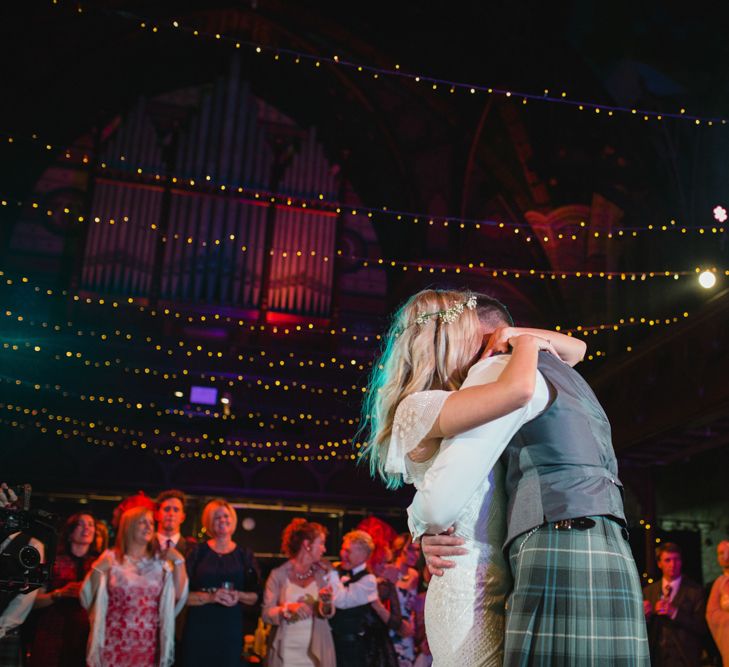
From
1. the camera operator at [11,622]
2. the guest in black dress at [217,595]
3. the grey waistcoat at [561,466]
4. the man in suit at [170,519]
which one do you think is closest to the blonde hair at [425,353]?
the grey waistcoat at [561,466]

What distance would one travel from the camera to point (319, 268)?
39.8 feet

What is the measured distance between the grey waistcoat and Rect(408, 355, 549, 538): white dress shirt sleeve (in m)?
0.04

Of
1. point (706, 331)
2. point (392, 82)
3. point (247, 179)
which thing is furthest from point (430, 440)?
point (392, 82)

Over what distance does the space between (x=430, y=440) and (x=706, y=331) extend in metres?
6.64

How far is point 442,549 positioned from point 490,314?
0.67 m

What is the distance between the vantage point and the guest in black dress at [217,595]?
6246 mm

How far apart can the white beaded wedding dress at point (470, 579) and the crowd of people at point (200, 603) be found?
4253 mm

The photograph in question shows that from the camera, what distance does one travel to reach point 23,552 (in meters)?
4.23

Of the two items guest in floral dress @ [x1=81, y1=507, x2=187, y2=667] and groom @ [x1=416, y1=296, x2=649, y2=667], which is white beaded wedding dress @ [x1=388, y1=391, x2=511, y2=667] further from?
guest in floral dress @ [x1=81, y1=507, x2=187, y2=667]

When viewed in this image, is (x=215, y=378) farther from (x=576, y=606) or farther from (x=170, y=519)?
(x=576, y=606)

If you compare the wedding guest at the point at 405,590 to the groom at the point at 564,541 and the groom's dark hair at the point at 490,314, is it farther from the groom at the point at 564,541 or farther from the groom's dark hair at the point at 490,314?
the groom at the point at 564,541

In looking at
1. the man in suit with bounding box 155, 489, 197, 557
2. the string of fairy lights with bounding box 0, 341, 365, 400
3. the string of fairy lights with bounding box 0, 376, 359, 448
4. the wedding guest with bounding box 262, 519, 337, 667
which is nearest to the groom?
the wedding guest with bounding box 262, 519, 337, 667

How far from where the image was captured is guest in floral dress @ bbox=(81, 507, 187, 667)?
5.59 metres

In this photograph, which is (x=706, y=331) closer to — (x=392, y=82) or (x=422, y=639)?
(x=422, y=639)
